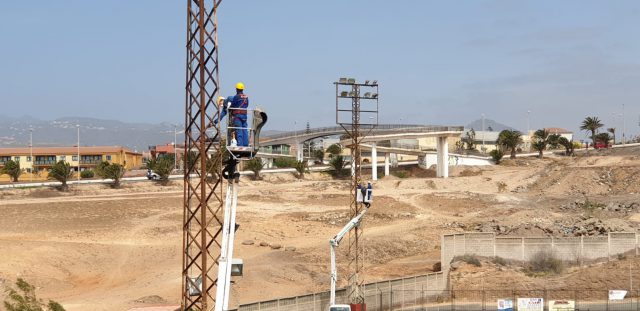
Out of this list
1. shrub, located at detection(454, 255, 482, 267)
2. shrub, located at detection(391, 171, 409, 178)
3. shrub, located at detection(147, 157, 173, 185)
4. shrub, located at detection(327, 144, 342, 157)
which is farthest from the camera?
shrub, located at detection(327, 144, 342, 157)

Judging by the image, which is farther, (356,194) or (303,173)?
(303,173)

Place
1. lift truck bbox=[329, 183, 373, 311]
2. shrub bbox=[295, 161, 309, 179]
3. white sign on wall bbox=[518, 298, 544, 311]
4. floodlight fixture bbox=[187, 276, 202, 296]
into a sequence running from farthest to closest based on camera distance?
shrub bbox=[295, 161, 309, 179] < white sign on wall bbox=[518, 298, 544, 311] < lift truck bbox=[329, 183, 373, 311] < floodlight fixture bbox=[187, 276, 202, 296]

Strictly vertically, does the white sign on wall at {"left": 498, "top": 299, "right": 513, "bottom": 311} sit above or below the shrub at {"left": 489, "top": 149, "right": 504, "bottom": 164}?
below

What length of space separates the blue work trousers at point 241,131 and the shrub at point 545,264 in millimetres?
29894

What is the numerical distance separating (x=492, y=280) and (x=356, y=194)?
12.2 meters

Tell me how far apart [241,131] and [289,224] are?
5169 cm

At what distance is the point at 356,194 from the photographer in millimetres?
38094

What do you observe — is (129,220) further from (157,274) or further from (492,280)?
(492,280)

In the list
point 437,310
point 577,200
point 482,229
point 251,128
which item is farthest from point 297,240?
point 251,128

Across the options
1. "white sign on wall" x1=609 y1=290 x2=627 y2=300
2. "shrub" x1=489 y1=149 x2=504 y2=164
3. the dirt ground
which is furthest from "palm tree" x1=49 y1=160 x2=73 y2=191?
"white sign on wall" x1=609 y1=290 x2=627 y2=300

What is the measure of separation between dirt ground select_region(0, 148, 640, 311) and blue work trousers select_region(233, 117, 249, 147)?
21.5 meters

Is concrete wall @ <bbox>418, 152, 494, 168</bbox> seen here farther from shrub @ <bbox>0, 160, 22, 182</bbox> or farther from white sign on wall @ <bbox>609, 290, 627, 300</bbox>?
white sign on wall @ <bbox>609, 290, 627, 300</bbox>

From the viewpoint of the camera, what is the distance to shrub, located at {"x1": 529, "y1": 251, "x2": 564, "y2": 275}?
47.6m

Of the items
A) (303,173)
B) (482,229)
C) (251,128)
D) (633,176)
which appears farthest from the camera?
(303,173)
